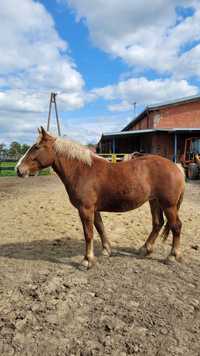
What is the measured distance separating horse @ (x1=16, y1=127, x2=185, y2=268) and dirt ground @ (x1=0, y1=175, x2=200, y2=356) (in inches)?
19.8

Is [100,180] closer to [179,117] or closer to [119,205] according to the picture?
[119,205]

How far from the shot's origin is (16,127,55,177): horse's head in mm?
4309

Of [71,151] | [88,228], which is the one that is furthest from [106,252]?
[71,151]

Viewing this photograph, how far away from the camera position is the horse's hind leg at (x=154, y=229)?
468 cm

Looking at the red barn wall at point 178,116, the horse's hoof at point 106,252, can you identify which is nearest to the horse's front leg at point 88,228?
the horse's hoof at point 106,252

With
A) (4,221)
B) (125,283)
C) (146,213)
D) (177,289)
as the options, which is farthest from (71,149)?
(146,213)

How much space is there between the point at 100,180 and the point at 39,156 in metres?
0.99

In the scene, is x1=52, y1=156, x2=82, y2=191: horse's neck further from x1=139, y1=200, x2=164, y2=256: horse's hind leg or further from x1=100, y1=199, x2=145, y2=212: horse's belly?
x1=139, y1=200, x2=164, y2=256: horse's hind leg

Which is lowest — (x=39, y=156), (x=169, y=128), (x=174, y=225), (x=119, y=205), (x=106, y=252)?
(x=106, y=252)

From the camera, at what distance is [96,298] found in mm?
3193

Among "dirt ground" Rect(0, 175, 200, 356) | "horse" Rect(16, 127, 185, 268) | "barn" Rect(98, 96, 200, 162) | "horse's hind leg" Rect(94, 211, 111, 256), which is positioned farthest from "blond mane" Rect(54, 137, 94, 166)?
"barn" Rect(98, 96, 200, 162)

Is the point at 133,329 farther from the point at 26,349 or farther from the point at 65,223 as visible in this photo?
the point at 65,223

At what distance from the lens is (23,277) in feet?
12.3

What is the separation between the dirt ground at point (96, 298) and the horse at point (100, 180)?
0.50 metres
